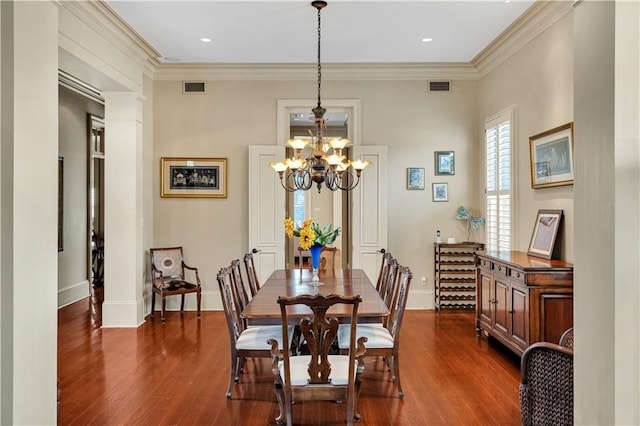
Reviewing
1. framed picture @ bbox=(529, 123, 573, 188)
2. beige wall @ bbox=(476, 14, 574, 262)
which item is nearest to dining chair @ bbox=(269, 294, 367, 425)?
beige wall @ bbox=(476, 14, 574, 262)

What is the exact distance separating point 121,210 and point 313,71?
3.12m

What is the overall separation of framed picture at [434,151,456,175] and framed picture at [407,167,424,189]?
226 millimetres

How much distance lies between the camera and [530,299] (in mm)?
3725

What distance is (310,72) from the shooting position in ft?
20.5

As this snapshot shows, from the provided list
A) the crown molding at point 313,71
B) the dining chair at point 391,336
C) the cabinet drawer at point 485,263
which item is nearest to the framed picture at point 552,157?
the cabinet drawer at point 485,263

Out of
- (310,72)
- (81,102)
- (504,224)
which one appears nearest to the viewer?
(504,224)

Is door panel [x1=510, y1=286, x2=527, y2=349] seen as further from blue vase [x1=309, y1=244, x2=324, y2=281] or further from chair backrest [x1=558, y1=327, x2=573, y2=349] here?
blue vase [x1=309, y1=244, x2=324, y2=281]

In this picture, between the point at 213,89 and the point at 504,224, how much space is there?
4.25 metres

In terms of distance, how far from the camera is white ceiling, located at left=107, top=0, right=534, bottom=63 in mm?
4398

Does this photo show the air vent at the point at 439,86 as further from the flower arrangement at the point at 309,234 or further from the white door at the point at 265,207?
the flower arrangement at the point at 309,234

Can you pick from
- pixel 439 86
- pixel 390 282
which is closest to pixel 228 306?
pixel 390 282

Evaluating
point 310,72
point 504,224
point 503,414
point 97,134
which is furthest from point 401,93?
point 97,134
